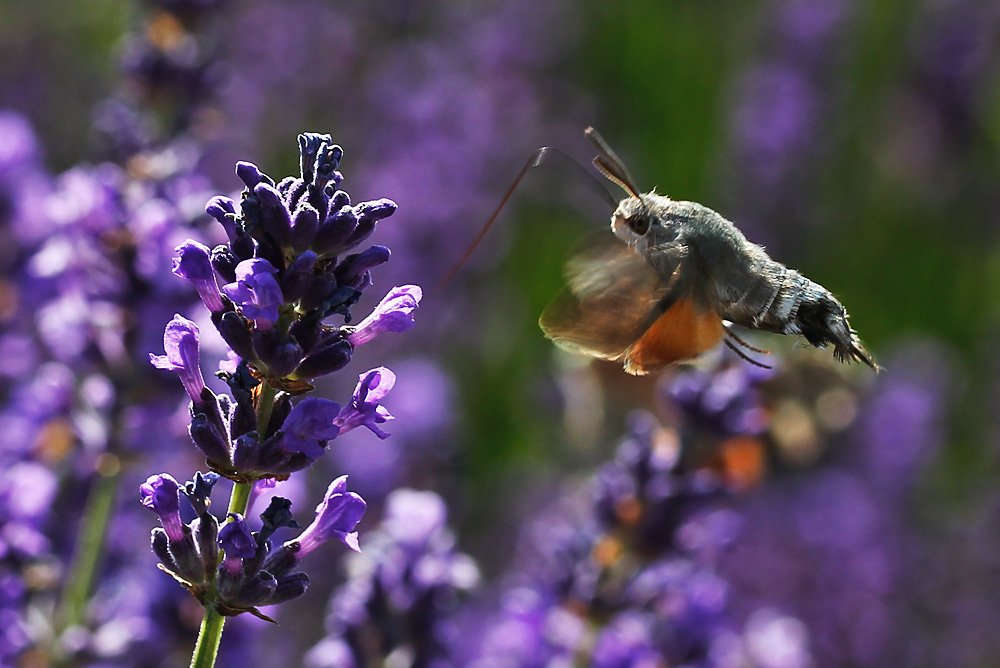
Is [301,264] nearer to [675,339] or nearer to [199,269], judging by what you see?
[199,269]

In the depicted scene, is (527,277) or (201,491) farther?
(527,277)

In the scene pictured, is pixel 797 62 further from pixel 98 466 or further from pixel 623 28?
pixel 98 466

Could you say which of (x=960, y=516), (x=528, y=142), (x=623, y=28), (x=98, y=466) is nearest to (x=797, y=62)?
(x=623, y=28)

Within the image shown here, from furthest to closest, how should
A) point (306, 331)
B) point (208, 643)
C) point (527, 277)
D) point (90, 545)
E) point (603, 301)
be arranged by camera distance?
point (527, 277) → point (90, 545) → point (603, 301) → point (306, 331) → point (208, 643)

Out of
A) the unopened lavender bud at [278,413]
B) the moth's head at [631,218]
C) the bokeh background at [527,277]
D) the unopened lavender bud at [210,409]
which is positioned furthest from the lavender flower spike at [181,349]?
the moth's head at [631,218]

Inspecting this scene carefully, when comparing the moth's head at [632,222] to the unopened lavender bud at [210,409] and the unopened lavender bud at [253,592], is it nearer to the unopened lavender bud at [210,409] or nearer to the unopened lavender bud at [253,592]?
the unopened lavender bud at [210,409]

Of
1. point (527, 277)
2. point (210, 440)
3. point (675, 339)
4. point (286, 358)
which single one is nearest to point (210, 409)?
point (210, 440)
